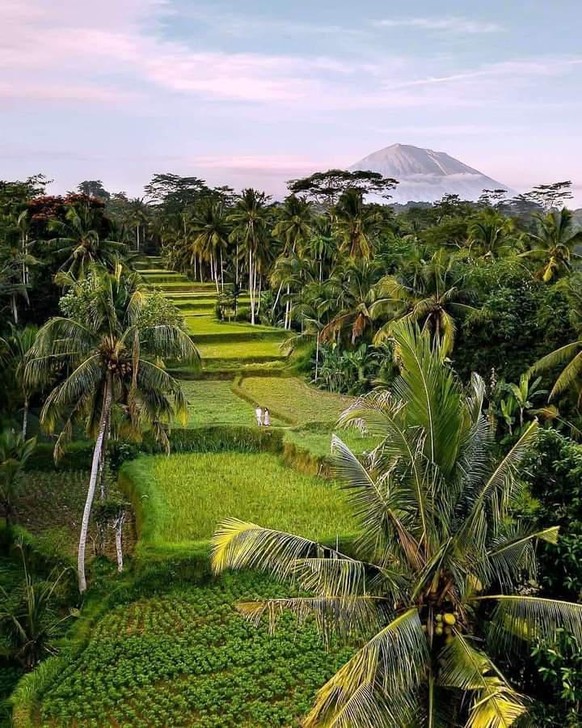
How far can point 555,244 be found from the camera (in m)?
26.9

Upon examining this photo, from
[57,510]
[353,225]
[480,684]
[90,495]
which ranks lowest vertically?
[57,510]

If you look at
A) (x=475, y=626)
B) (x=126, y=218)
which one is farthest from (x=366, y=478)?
(x=126, y=218)

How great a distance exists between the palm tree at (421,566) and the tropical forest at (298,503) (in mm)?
28

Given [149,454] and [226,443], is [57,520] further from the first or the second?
[226,443]

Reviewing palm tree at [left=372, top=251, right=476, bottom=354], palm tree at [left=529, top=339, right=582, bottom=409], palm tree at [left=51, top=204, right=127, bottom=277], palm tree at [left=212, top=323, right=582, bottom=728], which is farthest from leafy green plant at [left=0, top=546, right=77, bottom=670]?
palm tree at [left=51, top=204, right=127, bottom=277]

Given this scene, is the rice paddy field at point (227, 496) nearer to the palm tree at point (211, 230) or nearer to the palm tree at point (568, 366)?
the palm tree at point (568, 366)

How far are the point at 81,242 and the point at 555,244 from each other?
18.9 meters

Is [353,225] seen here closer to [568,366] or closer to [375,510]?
[568,366]

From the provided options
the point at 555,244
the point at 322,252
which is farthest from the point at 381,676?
the point at 322,252

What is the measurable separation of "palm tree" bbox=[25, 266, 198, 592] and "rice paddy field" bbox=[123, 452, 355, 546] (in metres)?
2.64

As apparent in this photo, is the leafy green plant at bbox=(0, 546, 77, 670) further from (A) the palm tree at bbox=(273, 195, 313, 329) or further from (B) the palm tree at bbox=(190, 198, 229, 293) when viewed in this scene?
(B) the palm tree at bbox=(190, 198, 229, 293)

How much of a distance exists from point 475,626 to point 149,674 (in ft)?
20.0

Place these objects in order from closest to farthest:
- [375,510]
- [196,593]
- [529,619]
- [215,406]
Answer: [529,619]
[375,510]
[196,593]
[215,406]

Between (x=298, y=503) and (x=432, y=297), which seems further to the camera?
(x=432, y=297)
